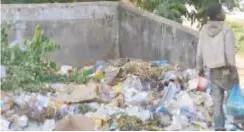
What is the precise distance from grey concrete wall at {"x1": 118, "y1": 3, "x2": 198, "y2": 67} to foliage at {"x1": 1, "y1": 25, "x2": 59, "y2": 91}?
1.79m

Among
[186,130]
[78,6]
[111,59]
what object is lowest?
[186,130]

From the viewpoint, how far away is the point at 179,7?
10609 mm

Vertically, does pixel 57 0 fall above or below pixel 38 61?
above

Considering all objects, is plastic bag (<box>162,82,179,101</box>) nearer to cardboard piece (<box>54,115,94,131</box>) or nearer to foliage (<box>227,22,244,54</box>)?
cardboard piece (<box>54,115,94,131</box>)

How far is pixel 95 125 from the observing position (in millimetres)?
6133

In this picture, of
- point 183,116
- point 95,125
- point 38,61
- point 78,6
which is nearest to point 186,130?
point 183,116

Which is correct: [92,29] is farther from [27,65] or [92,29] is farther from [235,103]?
[235,103]

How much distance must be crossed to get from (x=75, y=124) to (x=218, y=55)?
146 centimetres

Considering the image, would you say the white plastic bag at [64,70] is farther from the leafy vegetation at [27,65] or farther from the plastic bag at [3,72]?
the plastic bag at [3,72]

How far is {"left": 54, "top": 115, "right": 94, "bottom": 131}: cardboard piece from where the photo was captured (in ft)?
19.5

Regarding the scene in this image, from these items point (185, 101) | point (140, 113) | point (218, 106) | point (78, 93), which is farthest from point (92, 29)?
point (218, 106)

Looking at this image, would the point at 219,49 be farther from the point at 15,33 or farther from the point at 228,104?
the point at 15,33

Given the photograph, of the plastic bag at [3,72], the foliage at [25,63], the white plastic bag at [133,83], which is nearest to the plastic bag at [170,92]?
the white plastic bag at [133,83]

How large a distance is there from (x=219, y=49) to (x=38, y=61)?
2.67 meters
